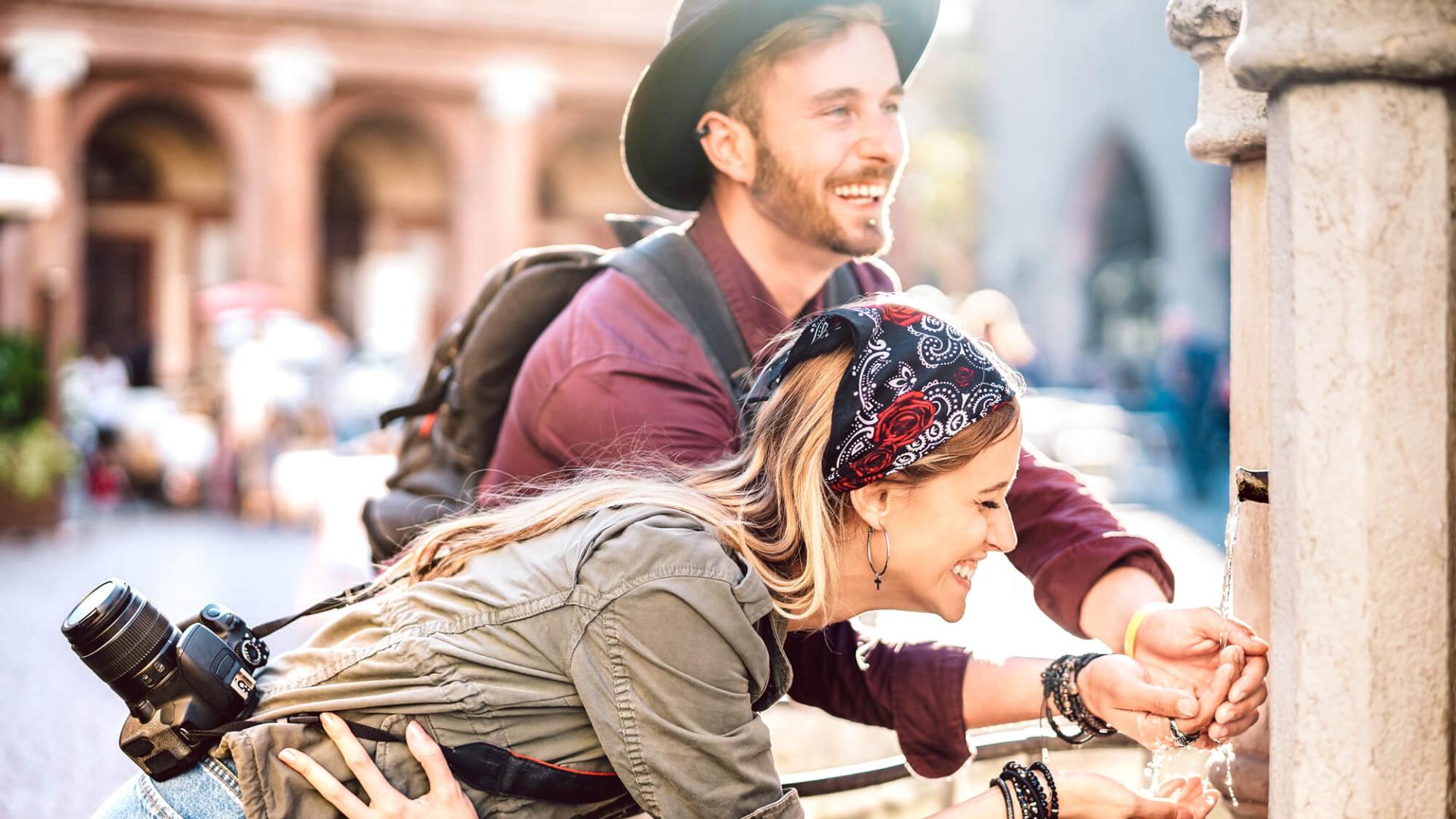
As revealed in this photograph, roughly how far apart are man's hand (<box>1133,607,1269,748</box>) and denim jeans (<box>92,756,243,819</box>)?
1.28 m

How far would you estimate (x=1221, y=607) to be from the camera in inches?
80.4

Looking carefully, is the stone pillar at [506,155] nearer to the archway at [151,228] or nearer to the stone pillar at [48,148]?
the archway at [151,228]

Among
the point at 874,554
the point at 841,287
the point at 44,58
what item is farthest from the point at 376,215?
the point at 874,554

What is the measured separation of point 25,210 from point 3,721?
5476 millimetres

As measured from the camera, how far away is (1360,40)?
1.36 meters

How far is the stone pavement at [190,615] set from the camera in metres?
3.68

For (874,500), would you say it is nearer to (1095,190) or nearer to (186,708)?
(186,708)

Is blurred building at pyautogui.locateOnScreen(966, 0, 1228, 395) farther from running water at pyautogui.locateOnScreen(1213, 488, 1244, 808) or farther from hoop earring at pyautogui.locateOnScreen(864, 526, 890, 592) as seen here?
hoop earring at pyautogui.locateOnScreen(864, 526, 890, 592)

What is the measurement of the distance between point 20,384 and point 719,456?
1067 cm

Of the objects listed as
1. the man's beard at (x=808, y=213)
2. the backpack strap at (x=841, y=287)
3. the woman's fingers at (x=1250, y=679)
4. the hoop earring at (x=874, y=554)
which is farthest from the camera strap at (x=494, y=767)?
the backpack strap at (x=841, y=287)

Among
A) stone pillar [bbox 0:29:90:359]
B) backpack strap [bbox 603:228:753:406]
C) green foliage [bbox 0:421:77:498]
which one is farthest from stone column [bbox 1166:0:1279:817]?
stone pillar [bbox 0:29:90:359]

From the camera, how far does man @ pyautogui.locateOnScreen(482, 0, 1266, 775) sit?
2.32 metres

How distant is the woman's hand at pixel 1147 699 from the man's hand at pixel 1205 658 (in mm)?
10

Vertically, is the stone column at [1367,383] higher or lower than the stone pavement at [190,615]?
higher
